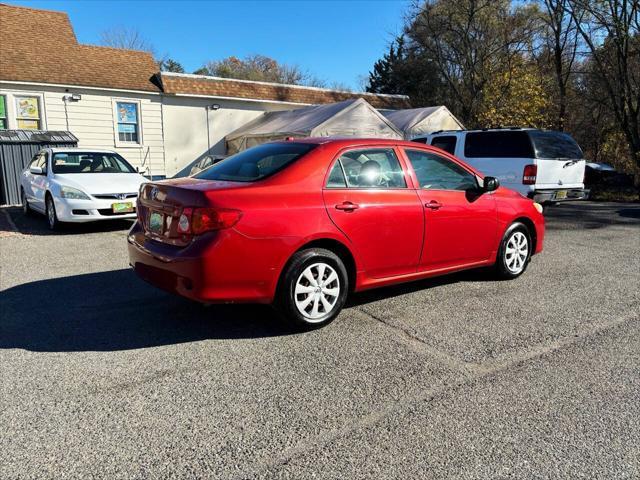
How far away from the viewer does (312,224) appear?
13.1ft

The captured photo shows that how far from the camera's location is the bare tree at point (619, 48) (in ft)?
55.7

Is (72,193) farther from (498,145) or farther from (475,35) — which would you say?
(475,35)

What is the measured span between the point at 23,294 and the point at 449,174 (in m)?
4.62

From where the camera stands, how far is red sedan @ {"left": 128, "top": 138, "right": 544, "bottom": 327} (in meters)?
3.73

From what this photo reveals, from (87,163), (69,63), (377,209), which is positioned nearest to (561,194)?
(377,209)

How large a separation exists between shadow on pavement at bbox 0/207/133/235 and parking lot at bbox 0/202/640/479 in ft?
12.5

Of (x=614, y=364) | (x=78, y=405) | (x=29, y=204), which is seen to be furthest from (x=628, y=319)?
(x=29, y=204)

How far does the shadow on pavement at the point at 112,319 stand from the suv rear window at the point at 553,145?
7.32 metres

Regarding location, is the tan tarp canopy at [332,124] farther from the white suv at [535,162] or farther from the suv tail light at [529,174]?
the suv tail light at [529,174]

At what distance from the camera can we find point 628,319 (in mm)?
4488

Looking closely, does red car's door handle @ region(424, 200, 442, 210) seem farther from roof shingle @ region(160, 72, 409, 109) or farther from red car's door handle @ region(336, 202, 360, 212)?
roof shingle @ region(160, 72, 409, 109)

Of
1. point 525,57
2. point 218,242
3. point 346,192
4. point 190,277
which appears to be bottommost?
point 190,277

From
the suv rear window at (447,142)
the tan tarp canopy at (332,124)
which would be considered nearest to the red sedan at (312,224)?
the suv rear window at (447,142)

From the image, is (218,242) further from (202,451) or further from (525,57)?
(525,57)
